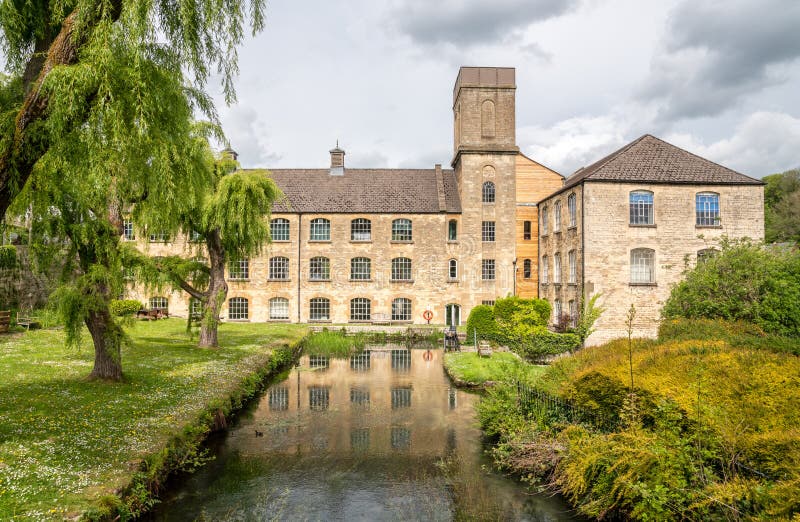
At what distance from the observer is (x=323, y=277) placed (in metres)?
27.8

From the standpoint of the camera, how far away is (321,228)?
28.1 meters

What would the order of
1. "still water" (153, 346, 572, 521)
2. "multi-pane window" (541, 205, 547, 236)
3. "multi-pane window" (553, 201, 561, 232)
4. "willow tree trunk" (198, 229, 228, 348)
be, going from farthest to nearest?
"multi-pane window" (541, 205, 547, 236), "multi-pane window" (553, 201, 561, 232), "willow tree trunk" (198, 229, 228, 348), "still water" (153, 346, 572, 521)

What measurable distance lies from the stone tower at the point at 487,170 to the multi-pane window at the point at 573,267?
5320 millimetres

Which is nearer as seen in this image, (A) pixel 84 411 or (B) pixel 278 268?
(A) pixel 84 411

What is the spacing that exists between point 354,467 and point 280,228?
21.7 metres

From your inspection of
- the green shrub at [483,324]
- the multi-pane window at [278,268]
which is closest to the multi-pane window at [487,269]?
the green shrub at [483,324]

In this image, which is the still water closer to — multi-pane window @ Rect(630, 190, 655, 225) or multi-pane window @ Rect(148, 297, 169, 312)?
multi-pane window @ Rect(630, 190, 655, 225)

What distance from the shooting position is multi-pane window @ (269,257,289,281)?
2786 cm

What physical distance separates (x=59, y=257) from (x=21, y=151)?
4.65m

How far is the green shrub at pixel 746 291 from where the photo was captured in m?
11.0

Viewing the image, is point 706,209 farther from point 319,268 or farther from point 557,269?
point 319,268

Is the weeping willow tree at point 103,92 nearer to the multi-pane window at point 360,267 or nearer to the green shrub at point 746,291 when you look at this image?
the green shrub at point 746,291

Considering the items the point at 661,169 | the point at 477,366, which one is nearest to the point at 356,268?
the point at 477,366

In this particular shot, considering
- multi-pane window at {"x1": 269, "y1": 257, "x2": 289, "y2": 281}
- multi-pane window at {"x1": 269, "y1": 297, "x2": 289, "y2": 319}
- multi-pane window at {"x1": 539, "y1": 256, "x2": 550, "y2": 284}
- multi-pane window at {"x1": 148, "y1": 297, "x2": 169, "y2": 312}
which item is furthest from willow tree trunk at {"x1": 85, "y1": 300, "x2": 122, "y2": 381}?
multi-pane window at {"x1": 539, "y1": 256, "x2": 550, "y2": 284}
